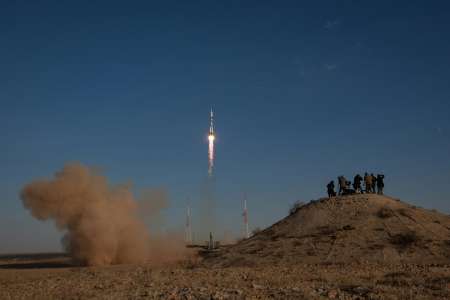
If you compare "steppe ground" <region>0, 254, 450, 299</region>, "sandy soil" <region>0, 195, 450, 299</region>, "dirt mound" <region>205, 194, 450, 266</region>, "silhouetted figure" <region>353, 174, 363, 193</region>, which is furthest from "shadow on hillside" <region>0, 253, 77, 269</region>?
"silhouetted figure" <region>353, 174, 363, 193</region>

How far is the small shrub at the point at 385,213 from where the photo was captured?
36750 mm

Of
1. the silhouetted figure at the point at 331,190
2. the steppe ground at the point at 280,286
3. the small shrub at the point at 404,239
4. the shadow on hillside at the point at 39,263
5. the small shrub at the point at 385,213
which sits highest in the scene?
the silhouetted figure at the point at 331,190

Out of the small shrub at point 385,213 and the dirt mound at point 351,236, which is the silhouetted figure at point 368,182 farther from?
the small shrub at point 385,213

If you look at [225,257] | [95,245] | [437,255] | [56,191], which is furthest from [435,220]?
[56,191]

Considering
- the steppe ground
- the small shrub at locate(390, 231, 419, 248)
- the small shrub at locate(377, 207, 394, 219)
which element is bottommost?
the steppe ground

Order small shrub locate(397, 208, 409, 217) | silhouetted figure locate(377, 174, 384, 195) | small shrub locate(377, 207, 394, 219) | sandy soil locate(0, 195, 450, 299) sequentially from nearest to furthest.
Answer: sandy soil locate(0, 195, 450, 299) → small shrub locate(377, 207, 394, 219) → small shrub locate(397, 208, 409, 217) → silhouetted figure locate(377, 174, 384, 195)

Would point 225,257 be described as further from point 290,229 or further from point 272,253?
point 290,229

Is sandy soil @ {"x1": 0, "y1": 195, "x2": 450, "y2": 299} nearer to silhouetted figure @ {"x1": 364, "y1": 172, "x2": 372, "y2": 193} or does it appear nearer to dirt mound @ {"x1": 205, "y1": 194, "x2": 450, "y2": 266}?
dirt mound @ {"x1": 205, "y1": 194, "x2": 450, "y2": 266}

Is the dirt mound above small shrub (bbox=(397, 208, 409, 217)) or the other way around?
the other way around

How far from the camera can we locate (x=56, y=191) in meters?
45.8

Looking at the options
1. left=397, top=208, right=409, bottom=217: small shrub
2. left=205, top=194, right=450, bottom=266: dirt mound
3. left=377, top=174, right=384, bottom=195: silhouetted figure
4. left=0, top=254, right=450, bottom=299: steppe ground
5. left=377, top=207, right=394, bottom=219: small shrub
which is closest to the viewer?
left=0, top=254, right=450, bottom=299: steppe ground

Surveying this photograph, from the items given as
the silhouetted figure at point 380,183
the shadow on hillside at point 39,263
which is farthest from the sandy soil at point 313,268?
the shadow on hillside at point 39,263

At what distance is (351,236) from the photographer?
3425 cm

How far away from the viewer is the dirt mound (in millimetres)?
31234
